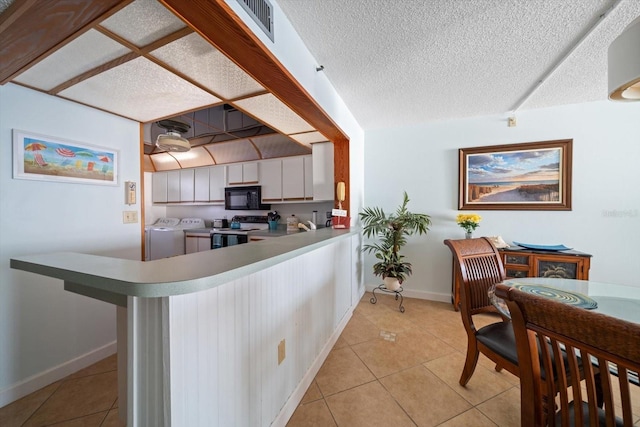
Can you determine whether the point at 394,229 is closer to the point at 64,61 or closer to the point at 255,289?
the point at 255,289

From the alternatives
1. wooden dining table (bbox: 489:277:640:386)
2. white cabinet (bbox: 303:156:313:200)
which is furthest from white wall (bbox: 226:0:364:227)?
wooden dining table (bbox: 489:277:640:386)

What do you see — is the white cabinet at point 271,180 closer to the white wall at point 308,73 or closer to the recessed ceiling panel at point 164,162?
the white wall at point 308,73

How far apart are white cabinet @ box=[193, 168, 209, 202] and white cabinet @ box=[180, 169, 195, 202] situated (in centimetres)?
8

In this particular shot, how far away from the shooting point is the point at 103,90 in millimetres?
1551

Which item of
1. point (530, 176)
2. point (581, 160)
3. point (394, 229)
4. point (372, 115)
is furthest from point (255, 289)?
point (581, 160)

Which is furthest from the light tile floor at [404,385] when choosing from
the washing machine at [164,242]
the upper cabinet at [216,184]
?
the washing machine at [164,242]

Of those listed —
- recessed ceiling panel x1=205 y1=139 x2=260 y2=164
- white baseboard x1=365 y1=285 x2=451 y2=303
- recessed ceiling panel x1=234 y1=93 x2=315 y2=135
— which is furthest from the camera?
recessed ceiling panel x1=205 y1=139 x2=260 y2=164

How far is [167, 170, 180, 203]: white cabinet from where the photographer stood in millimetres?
4613

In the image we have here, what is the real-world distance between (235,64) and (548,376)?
1.94 metres

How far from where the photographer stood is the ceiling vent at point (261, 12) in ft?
3.39

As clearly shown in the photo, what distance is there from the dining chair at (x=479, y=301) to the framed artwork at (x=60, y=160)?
2801 millimetres

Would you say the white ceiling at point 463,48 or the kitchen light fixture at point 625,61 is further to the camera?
the white ceiling at point 463,48

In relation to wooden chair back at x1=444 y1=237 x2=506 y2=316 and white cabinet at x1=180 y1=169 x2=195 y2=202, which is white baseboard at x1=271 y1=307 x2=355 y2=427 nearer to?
wooden chair back at x1=444 y1=237 x2=506 y2=316

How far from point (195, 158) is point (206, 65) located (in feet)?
11.4
